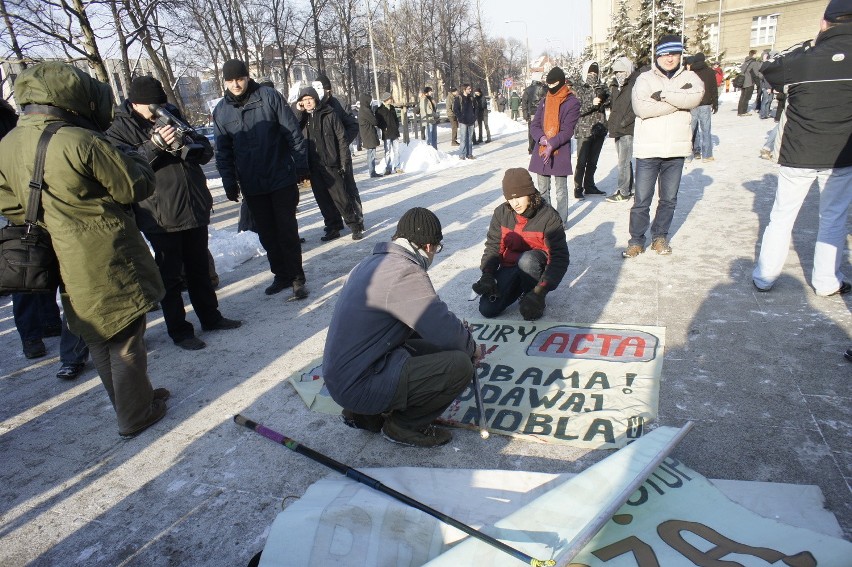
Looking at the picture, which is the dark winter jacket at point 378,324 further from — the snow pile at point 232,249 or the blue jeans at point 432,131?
the blue jeans at point 432,131

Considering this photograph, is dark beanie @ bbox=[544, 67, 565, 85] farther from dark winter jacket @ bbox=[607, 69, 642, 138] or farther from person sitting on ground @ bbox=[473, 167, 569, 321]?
person sitting on ground @ bbox=[473, 167, 569, 321]

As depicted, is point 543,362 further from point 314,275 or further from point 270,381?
point 314,275

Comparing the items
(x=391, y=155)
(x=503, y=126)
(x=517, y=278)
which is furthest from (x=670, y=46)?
(x=503, y=126)

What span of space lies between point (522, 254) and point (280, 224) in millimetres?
2283

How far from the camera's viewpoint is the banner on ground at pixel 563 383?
2.78 metres

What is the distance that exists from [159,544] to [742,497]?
95.4 inches

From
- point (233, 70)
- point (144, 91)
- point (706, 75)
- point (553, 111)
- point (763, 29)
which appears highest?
point (763, 29)

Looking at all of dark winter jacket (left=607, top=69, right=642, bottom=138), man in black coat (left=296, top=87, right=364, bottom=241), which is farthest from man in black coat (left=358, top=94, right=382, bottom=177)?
dark winter jacket (left=607, top=69, right=642, bottom=138)

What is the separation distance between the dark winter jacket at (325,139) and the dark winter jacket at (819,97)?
15.4 feet

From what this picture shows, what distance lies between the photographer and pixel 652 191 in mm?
5023

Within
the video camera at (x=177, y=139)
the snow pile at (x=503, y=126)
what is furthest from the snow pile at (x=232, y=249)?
the snow pile at (x=503, y=126)

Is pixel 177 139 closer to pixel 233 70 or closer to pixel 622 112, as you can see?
pixel 233 70

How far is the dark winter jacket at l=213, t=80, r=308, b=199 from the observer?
474cm

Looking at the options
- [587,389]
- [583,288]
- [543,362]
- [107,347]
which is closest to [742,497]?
[587,389]
